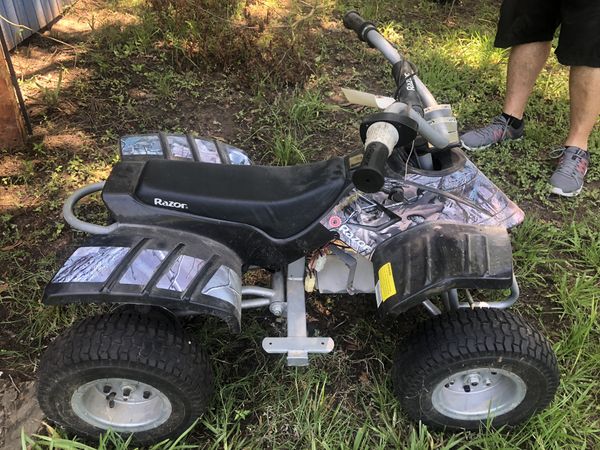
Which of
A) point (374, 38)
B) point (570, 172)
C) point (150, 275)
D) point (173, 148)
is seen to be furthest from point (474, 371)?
point (570, 172)

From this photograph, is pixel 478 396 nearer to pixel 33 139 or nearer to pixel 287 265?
pixel 287 265

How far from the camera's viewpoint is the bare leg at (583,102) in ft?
10.2

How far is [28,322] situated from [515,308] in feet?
7.00

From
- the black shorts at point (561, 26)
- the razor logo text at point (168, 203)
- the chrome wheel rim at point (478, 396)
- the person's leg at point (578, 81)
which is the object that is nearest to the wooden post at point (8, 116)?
the razor logo text at point (168, 203)

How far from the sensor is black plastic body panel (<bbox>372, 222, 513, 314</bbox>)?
5.72 ft

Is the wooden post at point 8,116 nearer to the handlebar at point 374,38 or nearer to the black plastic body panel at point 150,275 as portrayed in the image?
the black plastic body panel at point 150,275

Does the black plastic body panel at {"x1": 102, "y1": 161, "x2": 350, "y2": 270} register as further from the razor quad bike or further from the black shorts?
the black shorts

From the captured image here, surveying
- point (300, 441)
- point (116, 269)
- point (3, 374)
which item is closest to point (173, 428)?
point (300, 441)

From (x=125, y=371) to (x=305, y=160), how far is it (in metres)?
1.81

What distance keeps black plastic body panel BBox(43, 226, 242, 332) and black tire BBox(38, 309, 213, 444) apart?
0.14 meters

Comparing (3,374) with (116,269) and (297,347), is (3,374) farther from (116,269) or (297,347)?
(297,347)

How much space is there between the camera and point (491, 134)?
3.50m

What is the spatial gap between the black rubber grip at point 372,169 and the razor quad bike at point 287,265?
16 cm

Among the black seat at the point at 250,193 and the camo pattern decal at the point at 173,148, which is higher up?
the black seat at the point at 250,193
